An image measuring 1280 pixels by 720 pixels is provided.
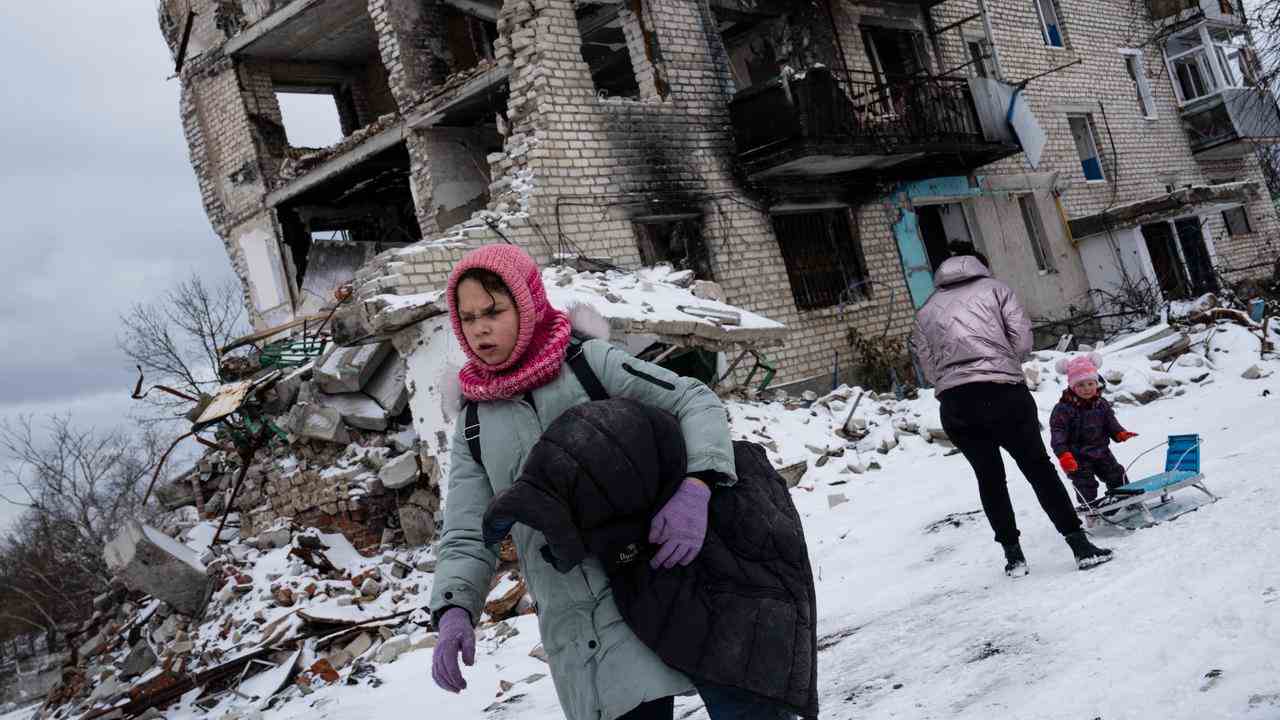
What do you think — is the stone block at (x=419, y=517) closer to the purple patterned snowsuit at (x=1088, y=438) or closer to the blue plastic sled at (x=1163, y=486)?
the purple patterned snowsuit at (x=1088, y=438)

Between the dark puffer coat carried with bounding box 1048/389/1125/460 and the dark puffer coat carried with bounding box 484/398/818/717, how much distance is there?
360 centimetres

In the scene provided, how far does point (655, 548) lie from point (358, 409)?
7959 mm

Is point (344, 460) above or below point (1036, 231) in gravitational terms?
below

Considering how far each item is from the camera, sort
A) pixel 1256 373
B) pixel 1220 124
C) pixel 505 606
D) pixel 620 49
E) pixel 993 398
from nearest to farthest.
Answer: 1. pixel 993 398
2. pixel 505 606
3. pixel 1256 373
4. pixel 620 49
5. pixel 1220 124

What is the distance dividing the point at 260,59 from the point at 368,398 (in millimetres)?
9388

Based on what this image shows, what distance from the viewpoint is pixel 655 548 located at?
6.59 feet

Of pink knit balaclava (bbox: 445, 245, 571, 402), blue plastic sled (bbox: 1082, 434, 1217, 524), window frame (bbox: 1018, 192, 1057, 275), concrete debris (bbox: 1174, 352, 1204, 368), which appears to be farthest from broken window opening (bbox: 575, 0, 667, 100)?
pink knit balaclava (bbox: 445, 245, 571, 402)

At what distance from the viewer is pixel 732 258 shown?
486 inches

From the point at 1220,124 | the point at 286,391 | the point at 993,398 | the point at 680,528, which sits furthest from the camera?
the point at 1220,124

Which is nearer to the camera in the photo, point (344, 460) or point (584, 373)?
point (584, 373)

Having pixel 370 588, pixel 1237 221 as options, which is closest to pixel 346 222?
pixel 370 588

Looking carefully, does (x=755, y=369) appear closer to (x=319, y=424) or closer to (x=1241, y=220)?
(x=319, y=424)

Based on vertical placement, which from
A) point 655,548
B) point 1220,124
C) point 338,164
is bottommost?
point 655,548

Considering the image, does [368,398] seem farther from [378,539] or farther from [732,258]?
[732,258]
